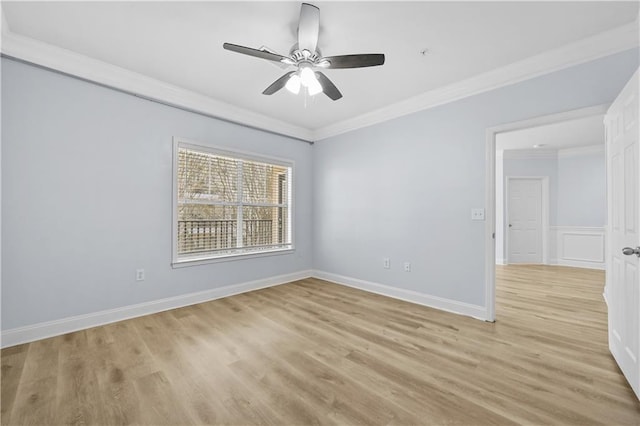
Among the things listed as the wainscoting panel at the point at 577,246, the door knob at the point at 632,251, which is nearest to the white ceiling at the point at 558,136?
the wainscoting panel at the point at 577,246

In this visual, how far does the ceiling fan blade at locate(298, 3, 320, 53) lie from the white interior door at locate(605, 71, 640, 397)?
83.4 inches

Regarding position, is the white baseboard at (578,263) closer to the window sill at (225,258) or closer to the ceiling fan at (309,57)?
the window sill at (225,258)

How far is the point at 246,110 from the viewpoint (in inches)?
158

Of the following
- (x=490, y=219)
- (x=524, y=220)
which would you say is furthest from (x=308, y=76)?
(x=524, y=220)

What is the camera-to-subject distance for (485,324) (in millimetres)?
2850

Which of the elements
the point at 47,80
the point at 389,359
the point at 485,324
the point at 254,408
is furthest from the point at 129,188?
the point at 485,324

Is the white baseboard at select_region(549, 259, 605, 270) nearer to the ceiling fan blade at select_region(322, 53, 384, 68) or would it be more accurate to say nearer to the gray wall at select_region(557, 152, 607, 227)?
the gray wall at select_region(557, 152, 607, 227)

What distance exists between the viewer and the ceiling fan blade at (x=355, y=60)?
2.01m

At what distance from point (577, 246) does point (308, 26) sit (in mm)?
7647

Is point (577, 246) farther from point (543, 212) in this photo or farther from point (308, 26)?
point (308, 26)

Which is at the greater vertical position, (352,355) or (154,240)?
(154,240)

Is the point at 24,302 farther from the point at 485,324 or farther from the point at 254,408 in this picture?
the point at 485,324

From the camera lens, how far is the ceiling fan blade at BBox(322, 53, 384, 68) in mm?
2012

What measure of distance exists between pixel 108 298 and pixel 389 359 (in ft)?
9.53
